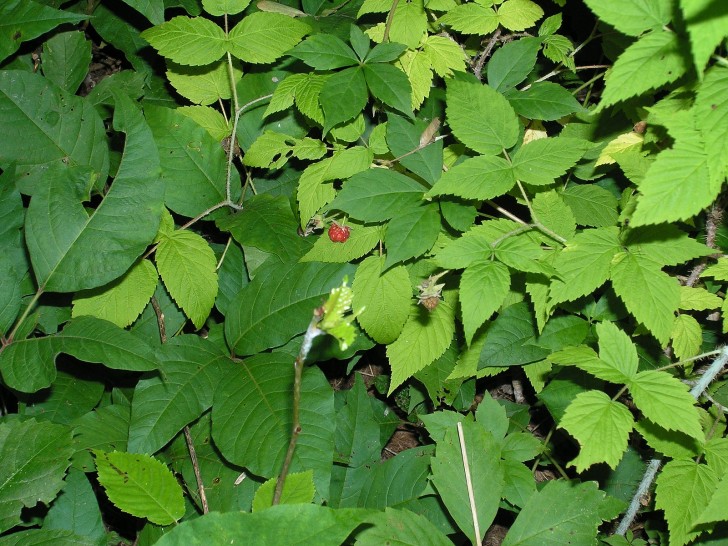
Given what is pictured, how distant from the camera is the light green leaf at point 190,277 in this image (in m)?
1.83

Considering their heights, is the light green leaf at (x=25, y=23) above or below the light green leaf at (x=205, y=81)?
above

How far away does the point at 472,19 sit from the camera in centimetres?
179

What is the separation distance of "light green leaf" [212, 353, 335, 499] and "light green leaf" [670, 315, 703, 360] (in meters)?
0.98

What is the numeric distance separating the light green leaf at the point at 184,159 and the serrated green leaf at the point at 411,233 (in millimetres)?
778

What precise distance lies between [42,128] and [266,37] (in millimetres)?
809

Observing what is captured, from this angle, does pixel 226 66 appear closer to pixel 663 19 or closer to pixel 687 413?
pixel 663 19

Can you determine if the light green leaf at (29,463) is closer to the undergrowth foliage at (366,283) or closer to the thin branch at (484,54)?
the undergrowth foliage at (366,283)

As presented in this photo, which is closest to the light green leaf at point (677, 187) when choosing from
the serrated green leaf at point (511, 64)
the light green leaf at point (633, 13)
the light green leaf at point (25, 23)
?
the light green leaf at point (633, 13)

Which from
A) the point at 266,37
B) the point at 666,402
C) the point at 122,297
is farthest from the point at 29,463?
the point at 666,402

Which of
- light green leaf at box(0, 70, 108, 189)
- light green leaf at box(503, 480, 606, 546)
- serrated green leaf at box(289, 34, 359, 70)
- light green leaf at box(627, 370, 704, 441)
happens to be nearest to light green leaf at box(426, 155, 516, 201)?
serrated green leaf at box(289, 34, 359, 70)

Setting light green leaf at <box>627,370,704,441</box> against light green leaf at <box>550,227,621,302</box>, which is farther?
light green leaf at <box>550,227,621,302</box>

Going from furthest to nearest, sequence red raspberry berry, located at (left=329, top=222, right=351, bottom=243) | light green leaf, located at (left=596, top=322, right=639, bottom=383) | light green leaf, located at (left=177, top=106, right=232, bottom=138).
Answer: light green leaf, located at (left=177, top=106, right=232, bottom=138) < red raspberry berry, located at (left=329, top=222, right=351, bottom=243) < light green leaf, located at (left=596, top=322, right=639, bottom=383)

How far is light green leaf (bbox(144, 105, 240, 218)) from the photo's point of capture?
2.02 meters

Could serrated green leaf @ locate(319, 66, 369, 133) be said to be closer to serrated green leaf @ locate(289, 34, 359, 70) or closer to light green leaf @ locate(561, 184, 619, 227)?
serrated green leaf @ locate(289, 34, 359, 70)
